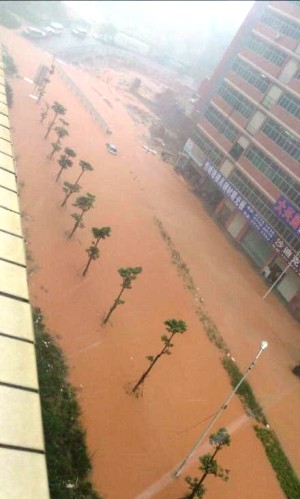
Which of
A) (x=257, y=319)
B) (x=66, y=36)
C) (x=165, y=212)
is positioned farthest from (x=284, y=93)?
(x=66, y=36)

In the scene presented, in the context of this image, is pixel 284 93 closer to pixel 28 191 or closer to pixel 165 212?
pixel 165 212

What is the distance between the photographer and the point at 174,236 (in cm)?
3588

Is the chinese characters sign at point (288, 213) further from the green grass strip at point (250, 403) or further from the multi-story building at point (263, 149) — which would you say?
the green grass strip at point (250, 403)

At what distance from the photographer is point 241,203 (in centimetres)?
3934

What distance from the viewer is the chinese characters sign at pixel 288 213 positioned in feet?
111

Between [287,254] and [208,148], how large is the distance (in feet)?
51.0

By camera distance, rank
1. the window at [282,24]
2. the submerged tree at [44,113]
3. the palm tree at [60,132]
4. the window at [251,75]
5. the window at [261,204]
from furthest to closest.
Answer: the submerged tree at [44,113] < the window at [251,75] < the palm tree at [60,132] < the window at [282,24] < the window at [261,204]

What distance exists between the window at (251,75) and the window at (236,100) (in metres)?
1.48

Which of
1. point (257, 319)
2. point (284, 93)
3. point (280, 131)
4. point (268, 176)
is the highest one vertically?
point (284, 93)

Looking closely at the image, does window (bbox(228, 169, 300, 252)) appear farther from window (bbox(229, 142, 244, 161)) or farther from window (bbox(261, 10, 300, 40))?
window (bbox(261, 10, 300, 40))

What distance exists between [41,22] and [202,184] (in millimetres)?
47697

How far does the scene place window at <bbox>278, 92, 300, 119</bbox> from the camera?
117ft

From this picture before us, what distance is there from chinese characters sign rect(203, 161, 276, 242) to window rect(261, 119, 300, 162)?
18.1 feet

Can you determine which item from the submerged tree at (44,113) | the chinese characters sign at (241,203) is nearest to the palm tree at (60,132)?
the submerged tree at (44,113)
